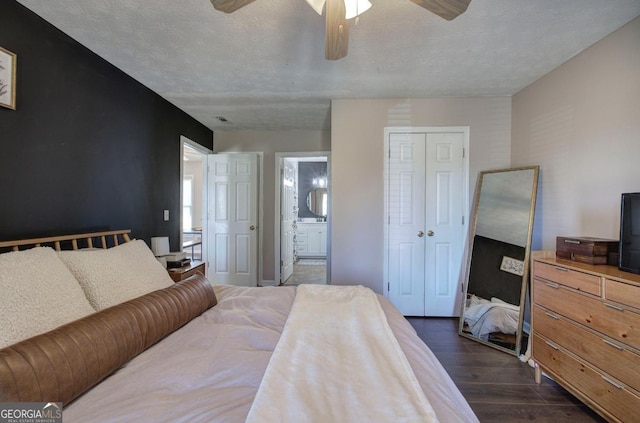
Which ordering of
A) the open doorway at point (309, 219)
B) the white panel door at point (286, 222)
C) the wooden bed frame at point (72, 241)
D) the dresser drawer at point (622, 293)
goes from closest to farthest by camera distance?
1. the dresser drawer at point (622, 293)
2. the wooden bed frame at point (72, 241)
3. the white panel door at point (286, 222)
4. the open doorway at point (309, 219)

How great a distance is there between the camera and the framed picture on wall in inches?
56.9

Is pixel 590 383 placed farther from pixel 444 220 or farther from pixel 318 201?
pixel 318 201

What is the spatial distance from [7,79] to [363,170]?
273 cm

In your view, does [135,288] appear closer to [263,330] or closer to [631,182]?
[263,330]

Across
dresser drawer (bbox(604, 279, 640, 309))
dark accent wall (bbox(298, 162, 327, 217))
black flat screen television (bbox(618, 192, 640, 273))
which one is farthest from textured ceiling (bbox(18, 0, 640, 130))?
dark accent wall (bbox(298, 162, 327, 217))

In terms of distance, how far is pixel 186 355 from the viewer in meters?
1.02

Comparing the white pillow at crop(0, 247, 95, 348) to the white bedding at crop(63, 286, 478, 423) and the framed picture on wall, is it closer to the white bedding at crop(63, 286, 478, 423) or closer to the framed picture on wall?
the white bedding at crop(63, 286, 478, 423)

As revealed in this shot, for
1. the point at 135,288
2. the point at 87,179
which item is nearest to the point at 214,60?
the point at 87,179

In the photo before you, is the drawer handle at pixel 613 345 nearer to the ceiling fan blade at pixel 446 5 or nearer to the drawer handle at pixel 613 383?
the drawer handle at pixel 613 383

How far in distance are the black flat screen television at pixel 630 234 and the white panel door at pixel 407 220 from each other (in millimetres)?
1556

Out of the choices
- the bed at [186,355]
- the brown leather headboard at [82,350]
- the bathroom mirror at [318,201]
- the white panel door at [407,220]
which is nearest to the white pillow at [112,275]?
the bed at [186,355]

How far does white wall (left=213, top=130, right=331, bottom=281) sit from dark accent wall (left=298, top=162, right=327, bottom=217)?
280cm

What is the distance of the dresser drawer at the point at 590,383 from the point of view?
1321mm

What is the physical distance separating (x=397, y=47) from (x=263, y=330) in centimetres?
212
